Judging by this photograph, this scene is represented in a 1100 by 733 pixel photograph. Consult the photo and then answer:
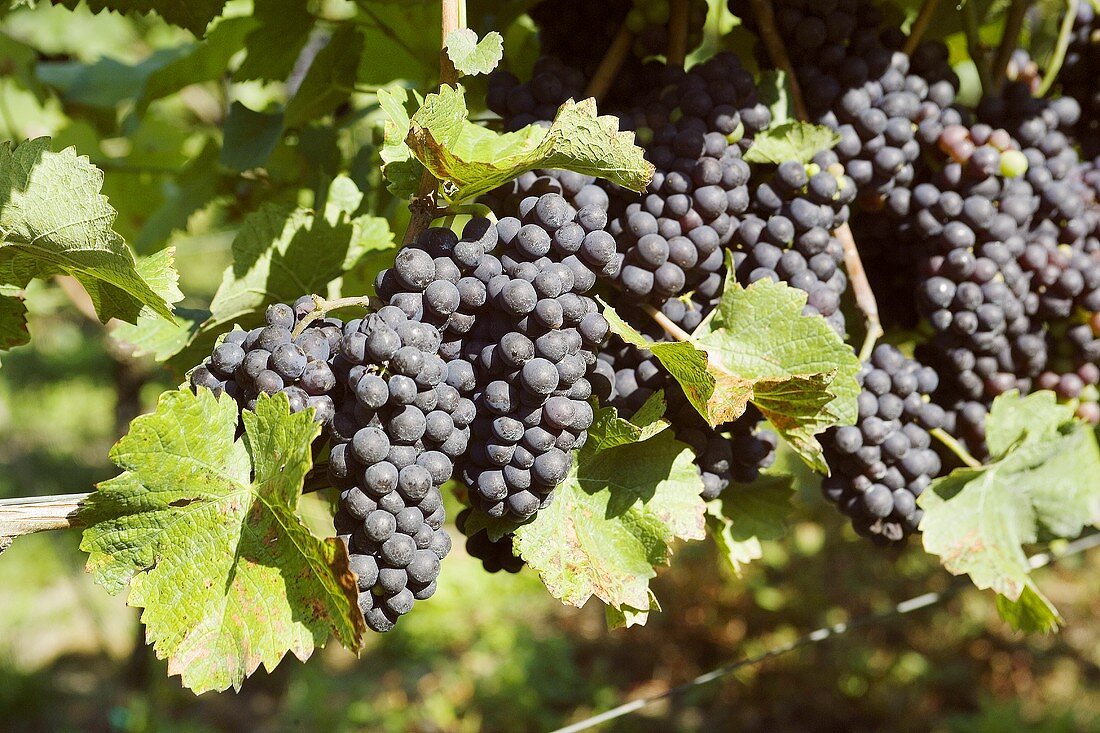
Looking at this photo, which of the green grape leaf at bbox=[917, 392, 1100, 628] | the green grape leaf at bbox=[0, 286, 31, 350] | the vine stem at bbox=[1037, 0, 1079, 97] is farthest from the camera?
the vine stem at bbox=[1037, 0, 1079, 97]

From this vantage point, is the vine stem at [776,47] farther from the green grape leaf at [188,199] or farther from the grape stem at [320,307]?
the green grape leaf at [188,199]

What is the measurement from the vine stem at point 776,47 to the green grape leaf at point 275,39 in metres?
0.56

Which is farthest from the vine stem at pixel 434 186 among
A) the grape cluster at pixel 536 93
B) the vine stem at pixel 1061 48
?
the vine stem at pixel 1061 48

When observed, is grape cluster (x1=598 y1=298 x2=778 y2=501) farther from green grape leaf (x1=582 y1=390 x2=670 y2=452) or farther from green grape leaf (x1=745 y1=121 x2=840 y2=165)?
green grape leaf (x1=745 y1=121 x2=840 y2=165)

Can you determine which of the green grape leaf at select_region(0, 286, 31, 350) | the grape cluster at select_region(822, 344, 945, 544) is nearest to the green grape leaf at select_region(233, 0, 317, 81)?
the green grape leaf at select_region(0, 286, 31, 350)

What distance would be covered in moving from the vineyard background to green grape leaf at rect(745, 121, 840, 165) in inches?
116

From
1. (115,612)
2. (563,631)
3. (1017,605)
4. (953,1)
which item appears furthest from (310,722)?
(953,1)

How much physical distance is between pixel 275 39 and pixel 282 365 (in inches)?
A: 26.6

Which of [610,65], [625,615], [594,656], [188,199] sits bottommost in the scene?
[594,656]

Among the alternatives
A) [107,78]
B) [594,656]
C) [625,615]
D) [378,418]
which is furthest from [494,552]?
[594,656]

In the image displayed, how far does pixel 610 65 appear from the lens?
2.85ft

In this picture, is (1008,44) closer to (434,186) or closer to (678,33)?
(678,33)

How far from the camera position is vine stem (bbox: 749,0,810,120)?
0.88 metres

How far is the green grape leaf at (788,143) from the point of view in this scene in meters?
0.82
